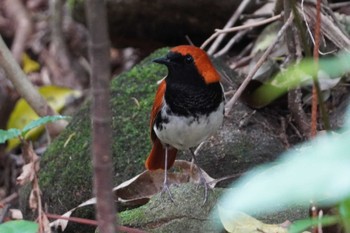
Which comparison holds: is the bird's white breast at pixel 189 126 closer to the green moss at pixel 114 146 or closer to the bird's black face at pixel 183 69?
Answer: the bird's black face at pixel 183 69

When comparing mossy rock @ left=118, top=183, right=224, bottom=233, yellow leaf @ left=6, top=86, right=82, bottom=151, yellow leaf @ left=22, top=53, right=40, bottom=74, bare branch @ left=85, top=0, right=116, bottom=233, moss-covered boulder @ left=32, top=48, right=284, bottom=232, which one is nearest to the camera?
bare branch @ left=85, top=0, right=116, bottom=233

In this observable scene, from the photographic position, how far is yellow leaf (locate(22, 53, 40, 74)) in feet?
23.7

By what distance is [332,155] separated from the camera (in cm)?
86

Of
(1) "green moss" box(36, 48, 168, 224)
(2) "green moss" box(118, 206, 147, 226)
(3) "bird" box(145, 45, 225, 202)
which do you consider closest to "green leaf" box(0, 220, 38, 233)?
(2) "green moss" box(118, 206, 147, 226)

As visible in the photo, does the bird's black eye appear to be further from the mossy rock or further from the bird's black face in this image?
the mossy rock

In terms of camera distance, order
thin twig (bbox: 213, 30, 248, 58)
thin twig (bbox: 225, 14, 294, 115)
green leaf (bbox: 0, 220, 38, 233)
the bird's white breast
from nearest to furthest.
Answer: green leaf (bbox: 0, 220, 38, 233) → the bird's white breast → thin twig (bbox: 225, 14, 294, 115) → thin twig (bbox: 213, 30, 248, 58)

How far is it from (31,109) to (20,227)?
3.84 metres

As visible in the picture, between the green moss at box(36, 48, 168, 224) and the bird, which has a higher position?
the bird

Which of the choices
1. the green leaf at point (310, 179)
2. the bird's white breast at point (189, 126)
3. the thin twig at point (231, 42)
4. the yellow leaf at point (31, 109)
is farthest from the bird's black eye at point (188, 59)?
the green leaf at point (310, 179)

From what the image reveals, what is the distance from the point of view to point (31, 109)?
5.48 m

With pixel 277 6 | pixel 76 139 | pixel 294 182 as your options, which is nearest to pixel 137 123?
pixel 76 139

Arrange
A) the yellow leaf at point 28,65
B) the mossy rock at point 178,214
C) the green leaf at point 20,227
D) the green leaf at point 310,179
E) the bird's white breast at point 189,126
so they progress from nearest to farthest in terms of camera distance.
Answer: the green leaf at point 310,179 → the green leaf at point 20,227 → the mossy rock at point 178,214 → the bird's white breast at point 189,126 → the yellow leaf at point 28,65

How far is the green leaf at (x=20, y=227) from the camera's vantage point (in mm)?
1699

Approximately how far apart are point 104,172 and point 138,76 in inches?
127
